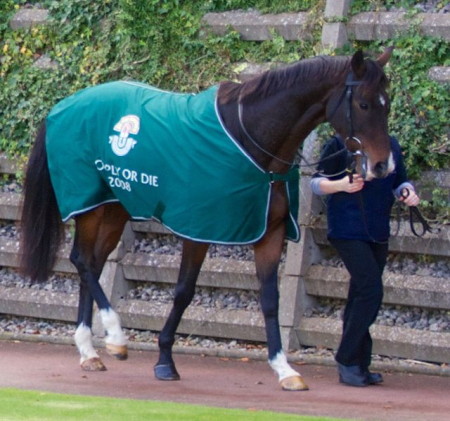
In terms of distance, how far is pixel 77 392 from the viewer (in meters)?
Result: 7.11

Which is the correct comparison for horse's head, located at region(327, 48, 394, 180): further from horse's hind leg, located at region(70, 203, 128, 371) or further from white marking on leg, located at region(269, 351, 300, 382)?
horse's hind leg, located at region(70, 203, 128, 371)

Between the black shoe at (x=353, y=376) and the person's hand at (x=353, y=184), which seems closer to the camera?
the person's hand at (x=353, y=184)

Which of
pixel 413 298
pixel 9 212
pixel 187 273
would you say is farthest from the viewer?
pixel 9 212

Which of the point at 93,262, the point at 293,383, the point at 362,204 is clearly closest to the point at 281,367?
the point at 293,383

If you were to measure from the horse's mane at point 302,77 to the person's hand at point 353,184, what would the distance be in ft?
1.76

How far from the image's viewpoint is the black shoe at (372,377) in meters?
7.54

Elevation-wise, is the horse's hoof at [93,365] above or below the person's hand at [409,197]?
below

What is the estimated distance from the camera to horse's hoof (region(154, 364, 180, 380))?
7672 mm

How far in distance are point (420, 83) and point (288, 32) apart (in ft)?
4.25

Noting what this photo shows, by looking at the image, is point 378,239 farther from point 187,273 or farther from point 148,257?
point 148,257

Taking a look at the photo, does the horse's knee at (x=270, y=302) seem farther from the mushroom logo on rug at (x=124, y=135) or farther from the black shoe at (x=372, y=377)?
the mushroom logo on rug at (x=124, y=135)

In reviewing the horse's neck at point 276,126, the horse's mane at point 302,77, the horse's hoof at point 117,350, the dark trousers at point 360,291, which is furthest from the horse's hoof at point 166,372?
the horse's mane at point 302,77

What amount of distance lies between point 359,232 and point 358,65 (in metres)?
1.06

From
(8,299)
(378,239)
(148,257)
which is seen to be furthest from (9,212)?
(378,239)
